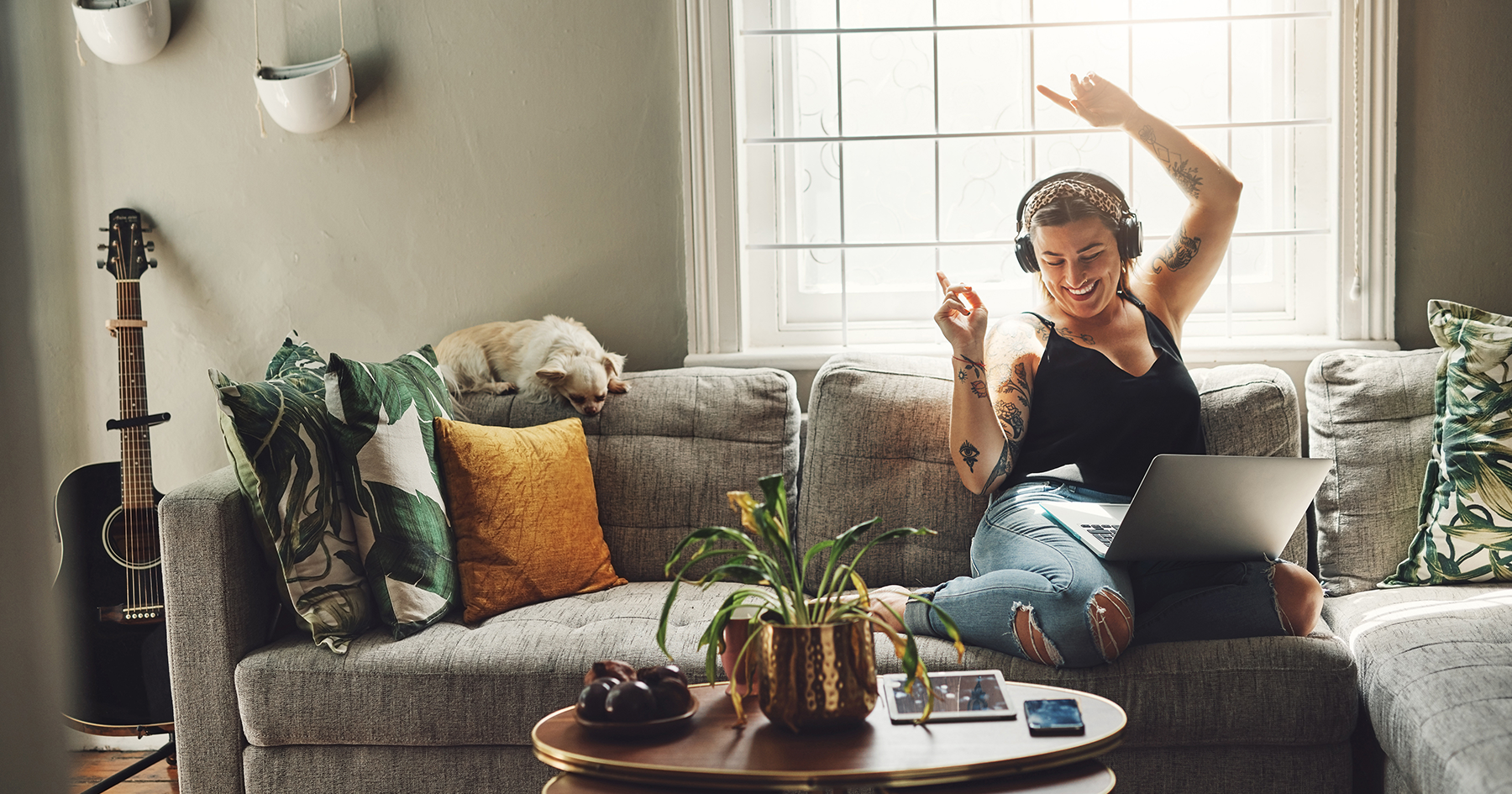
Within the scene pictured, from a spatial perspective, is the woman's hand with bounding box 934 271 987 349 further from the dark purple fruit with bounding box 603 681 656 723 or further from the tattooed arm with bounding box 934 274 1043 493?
the dark purple fruit with bounding box 603 681 656 723

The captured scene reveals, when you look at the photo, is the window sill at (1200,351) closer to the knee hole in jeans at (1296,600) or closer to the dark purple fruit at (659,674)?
the knee hole in jeans at (1296,600)

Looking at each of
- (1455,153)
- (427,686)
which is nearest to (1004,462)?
(427,686)

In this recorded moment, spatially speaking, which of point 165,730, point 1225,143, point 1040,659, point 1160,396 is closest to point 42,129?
point 1040,659

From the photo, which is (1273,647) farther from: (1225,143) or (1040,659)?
(1225,143)

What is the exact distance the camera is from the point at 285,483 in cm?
183

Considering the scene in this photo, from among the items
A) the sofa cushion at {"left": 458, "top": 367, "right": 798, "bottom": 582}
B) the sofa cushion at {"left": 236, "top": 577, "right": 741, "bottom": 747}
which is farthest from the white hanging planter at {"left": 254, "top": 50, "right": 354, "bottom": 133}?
the sofa cushion at {"left": 236, "top": 577, "right": 741, "bottom": 747}

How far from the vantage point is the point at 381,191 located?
104 inches

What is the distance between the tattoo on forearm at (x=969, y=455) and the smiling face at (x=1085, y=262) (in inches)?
14.5

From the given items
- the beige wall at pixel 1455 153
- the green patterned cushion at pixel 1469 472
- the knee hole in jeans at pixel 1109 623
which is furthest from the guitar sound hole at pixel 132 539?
the beige wall at pixel 1455 153

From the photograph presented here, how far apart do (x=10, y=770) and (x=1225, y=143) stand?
2.90 m

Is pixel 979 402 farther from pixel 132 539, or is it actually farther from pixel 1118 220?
pixel 132 539

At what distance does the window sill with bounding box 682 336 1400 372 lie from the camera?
2514 millimetres

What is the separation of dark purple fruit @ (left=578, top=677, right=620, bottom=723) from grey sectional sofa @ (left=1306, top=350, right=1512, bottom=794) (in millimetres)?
1092

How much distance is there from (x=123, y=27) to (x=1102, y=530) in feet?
8.52
